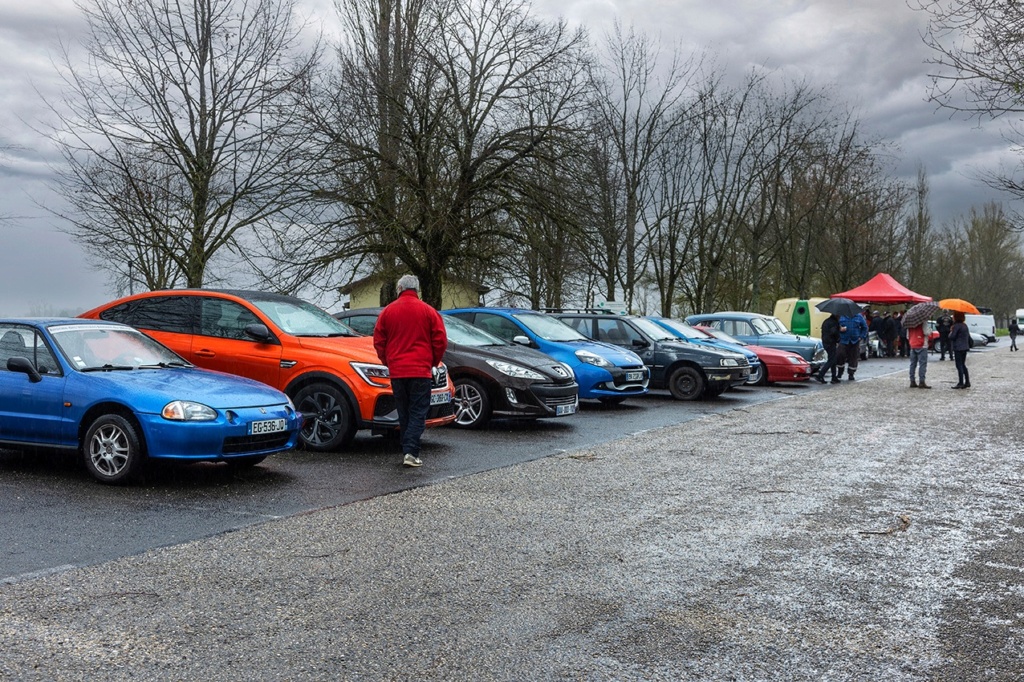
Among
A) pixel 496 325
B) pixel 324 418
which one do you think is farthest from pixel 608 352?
pixel 324 418

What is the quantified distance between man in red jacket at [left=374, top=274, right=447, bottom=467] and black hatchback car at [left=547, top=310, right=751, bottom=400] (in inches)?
361

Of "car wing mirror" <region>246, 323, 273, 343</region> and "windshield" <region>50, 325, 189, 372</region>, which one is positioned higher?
"car wing mirror" <region>246, 323, 273, 343</region>

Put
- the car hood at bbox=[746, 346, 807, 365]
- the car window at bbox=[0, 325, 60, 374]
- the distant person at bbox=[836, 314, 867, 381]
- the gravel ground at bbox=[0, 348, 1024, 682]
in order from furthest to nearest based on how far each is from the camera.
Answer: the distant person at bbox=[836, 314, 867, 381]
the car hood at bbox=[746, 346, 807, 365]
the car window at bbox=[0, 325, 60, 374]
the gravel ground at bbox=[0, 348, 1024, 682]

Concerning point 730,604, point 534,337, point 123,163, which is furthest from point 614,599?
point 123,163

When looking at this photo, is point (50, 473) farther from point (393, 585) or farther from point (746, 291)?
point (746, 291)

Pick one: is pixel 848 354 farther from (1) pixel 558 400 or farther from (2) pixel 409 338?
(2) pixel 409 338

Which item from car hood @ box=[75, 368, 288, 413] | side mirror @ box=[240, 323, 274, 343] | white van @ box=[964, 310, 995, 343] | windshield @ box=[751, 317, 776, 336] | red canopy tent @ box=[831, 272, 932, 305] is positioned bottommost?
car hood @ box=[75, 368, 288, 413]

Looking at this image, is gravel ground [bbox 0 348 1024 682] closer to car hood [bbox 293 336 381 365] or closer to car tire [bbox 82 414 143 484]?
car tire [bbox 82 414 143 484]

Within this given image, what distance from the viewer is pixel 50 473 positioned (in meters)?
8.50

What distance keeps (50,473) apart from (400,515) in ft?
11.9

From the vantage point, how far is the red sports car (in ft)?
70.8

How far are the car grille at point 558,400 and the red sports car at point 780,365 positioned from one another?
955 cm

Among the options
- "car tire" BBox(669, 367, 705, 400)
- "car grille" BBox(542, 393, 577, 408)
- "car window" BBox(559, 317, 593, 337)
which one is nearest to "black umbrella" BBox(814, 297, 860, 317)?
"car tire" BBox(669, 367, 705, 400)

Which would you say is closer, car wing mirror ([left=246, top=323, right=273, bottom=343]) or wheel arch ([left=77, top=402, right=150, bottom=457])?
wheel arch ([left=77, top=402, right=150, bottom=457])
